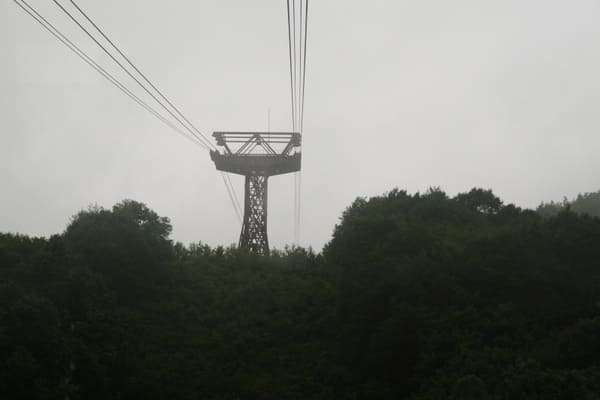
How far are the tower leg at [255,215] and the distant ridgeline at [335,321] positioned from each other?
248 inches

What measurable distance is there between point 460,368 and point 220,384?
10865mm

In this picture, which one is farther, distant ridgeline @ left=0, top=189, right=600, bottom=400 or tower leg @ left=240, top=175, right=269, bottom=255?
tower leg @ left=240, top=175, right=269, bottom=255

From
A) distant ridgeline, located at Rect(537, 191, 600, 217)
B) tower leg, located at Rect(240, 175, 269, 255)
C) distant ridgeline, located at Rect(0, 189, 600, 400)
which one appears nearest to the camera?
distant ridgeline, located at Rect(0, 189, 600, 400)

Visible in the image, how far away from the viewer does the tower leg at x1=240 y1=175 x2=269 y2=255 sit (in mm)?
44500

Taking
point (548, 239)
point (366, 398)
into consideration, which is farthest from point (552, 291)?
point (366, 398)

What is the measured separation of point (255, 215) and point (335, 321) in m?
13.9

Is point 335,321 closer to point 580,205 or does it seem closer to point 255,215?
point 255,215

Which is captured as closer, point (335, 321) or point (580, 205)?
point (335, 321)

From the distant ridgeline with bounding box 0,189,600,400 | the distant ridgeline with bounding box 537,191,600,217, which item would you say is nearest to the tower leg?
the distant ridgeline with bounding box 0,189,600,400

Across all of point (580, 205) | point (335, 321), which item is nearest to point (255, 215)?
point (335, 321)

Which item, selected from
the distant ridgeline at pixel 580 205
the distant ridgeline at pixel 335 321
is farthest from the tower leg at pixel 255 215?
the distant ridgeline at pixel 580 205

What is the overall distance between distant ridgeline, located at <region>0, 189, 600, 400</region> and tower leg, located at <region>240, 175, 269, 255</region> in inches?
248

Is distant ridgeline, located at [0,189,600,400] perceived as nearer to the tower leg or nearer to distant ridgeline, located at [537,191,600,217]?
the tower leg

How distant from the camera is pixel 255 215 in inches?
1766
